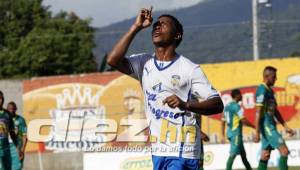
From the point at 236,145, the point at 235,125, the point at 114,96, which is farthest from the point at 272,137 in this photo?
the point at 114,96

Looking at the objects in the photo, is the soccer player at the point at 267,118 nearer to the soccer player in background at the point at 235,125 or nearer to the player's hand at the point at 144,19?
the soccer player in background at the point at 235,125

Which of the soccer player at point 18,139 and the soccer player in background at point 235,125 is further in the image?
the soccer player in background at point 235,125

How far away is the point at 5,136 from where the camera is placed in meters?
17.0

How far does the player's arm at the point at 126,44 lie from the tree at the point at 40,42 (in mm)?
60365

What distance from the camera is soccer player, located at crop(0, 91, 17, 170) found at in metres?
16.7

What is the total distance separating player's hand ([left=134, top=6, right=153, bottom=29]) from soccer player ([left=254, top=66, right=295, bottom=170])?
809 cm

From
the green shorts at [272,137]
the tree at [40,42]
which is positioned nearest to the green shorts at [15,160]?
the green shorts at [272,137]

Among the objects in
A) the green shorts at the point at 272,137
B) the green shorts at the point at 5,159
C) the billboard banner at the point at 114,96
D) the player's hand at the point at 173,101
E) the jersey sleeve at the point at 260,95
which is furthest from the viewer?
the billboard banner at the point at 114,96

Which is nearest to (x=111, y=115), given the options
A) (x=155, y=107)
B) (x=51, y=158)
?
(x=51, y=158)

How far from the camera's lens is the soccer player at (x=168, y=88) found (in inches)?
339

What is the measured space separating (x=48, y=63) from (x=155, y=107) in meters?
63.3

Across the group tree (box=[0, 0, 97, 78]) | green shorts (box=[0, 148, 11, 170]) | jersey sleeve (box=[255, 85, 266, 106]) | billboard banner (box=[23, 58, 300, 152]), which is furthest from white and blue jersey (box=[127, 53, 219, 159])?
tree (box=[0, 0, 97, 78])

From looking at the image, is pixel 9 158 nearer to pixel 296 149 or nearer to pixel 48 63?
pixel 296 149

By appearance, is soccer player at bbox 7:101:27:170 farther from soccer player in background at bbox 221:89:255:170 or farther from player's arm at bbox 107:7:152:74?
player's arm at bbox 107:7:152:74
